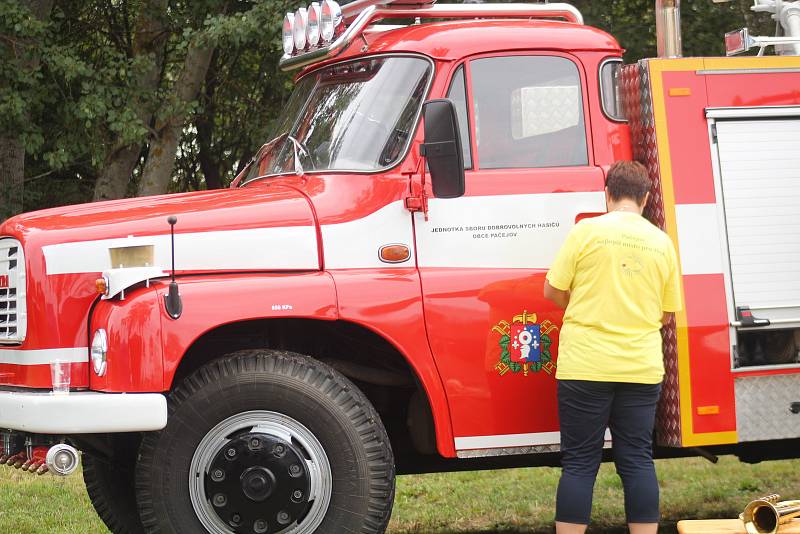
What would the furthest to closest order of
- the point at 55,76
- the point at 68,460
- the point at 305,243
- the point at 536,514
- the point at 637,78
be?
the point at 55,76
the point at 536,514
the point at 637,78
the point at 305,243
the point at 68,460

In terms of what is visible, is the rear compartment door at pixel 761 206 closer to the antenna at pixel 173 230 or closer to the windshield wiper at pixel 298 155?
the windshield wiper at pixel 298 155

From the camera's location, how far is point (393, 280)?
5.79 metres

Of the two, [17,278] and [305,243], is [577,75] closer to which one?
[305,243]

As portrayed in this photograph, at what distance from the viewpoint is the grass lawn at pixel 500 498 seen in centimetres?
780

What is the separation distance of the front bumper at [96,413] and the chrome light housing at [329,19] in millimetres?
2128

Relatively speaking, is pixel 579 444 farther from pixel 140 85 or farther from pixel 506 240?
pixel 140 85

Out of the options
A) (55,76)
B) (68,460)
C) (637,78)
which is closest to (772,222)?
(637,78)

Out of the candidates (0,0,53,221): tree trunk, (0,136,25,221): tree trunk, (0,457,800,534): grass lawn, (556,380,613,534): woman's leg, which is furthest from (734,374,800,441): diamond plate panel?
(0,136,25,221): tree trunk

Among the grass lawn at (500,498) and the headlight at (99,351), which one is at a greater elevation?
the headlight at (99,351)

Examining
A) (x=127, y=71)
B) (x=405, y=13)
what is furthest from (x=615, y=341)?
(x=127, y=71)

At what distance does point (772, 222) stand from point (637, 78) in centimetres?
101

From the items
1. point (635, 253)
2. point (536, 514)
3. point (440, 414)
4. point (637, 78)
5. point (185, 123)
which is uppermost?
point (185, 123)

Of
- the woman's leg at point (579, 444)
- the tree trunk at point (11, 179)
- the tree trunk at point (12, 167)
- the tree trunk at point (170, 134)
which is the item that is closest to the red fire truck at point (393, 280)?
the woman's leg at point (579, 444)

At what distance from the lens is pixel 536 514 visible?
8.14 m
